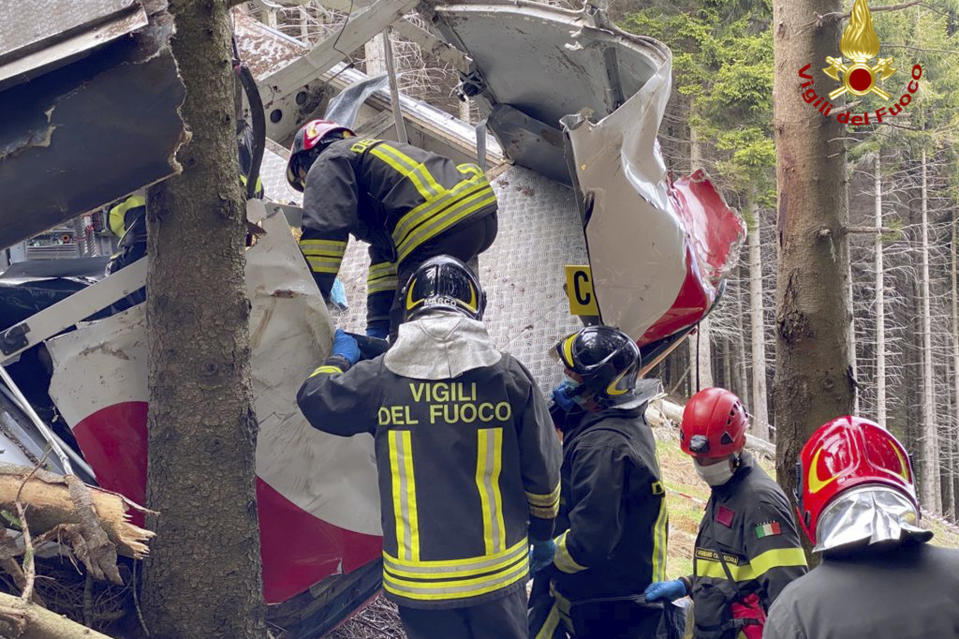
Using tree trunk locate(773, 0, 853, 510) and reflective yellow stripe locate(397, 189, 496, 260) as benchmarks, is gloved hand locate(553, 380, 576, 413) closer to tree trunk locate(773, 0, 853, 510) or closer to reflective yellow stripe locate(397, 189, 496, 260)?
reflective yellow stripe locate(397, 189, 496, 260)

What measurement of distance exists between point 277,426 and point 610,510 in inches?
49.8

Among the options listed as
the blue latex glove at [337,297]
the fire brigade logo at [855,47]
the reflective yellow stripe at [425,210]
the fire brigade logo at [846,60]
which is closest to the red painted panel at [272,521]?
the blue latex glove at [337,297]

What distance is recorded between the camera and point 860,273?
29688 millimetres

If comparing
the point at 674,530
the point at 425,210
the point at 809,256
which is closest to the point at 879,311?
the point at 674,530

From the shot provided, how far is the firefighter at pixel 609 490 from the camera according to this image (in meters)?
3.59

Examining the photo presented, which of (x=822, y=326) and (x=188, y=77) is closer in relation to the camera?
(x=188, y=77)

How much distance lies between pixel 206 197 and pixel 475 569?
→ 1472 millimetres

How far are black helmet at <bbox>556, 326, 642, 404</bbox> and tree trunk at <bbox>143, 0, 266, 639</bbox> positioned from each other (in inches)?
53.3

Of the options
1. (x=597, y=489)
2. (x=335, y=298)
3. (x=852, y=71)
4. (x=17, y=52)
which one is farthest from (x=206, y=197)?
(x=852, y=71)

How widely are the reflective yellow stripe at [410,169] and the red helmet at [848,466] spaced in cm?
203

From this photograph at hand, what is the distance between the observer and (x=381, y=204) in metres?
3.88

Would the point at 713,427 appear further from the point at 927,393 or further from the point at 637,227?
the point at 927,393

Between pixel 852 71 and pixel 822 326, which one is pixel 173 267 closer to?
pixel 822 326

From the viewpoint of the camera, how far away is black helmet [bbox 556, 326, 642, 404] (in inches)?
147
